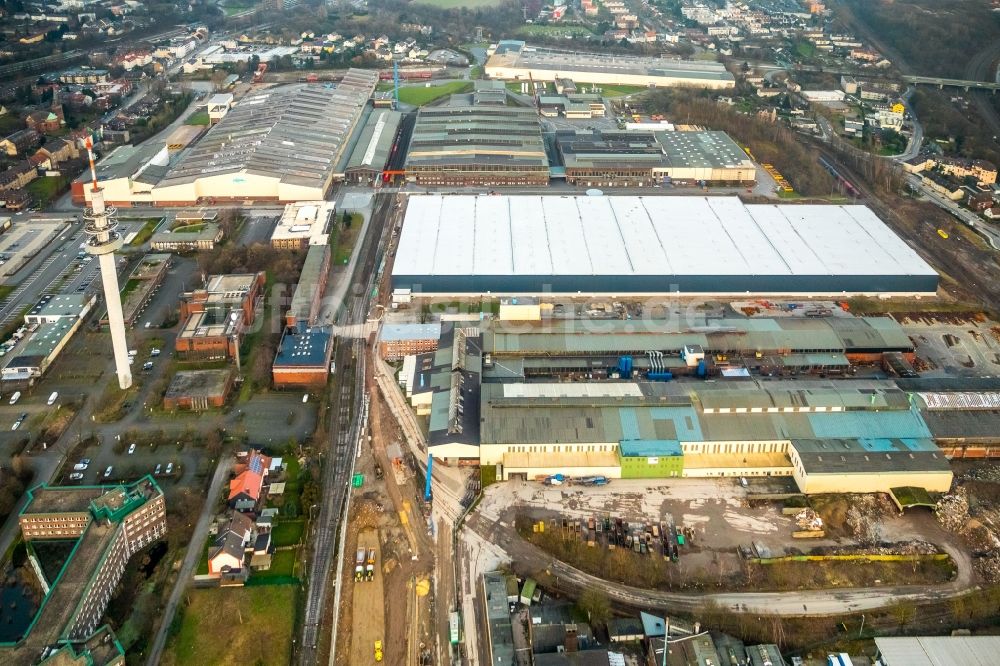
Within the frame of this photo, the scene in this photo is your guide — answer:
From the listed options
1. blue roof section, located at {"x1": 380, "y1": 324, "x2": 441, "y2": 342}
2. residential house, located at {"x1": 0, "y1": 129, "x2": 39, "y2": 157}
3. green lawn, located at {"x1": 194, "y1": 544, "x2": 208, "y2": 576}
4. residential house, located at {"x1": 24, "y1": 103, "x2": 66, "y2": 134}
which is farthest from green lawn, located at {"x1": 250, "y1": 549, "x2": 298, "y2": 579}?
residential house, located at {"x1": 24, "y1": 103, "x2": 66, "y2": 134}

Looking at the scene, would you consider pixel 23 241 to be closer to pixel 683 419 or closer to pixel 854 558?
pixel 683 419

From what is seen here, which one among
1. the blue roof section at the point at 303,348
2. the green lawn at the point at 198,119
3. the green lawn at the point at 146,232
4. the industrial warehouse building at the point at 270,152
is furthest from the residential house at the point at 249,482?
the green lawn at the point at 198,119

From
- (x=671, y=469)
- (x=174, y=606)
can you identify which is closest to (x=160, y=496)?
(x=174, y=606)

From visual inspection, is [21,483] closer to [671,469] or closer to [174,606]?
[174,606]

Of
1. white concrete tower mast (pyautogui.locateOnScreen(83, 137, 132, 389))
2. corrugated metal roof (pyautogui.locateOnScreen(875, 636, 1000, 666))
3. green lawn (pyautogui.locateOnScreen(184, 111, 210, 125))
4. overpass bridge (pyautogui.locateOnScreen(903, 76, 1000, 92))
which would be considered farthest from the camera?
overpass bridge (pyautogui.locateOnScreen(903, 76, 1000, 92))

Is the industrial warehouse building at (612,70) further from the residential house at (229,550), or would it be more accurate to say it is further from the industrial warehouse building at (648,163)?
the residential house at (229,550)

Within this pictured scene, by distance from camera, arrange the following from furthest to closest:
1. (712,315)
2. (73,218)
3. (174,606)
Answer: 1. (73,218)
2. (712,315)
3. (174,606)

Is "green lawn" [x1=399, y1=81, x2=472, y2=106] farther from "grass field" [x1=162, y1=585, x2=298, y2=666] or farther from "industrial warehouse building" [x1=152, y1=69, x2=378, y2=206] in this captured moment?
"grass field" [x1=162, y1=585, x2=298, y2=666]

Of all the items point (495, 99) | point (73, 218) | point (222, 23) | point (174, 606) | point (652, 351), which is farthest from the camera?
point (222, 23)
